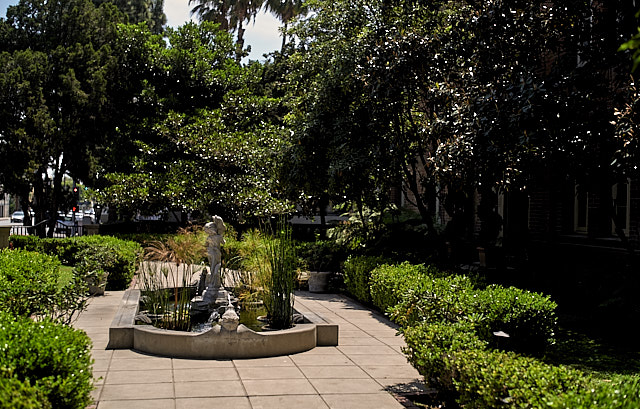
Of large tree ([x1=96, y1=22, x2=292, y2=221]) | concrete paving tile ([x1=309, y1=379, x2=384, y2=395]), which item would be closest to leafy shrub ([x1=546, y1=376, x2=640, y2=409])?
concrete paving tile ([x1=309, y1=379, x2=384, y2=395])

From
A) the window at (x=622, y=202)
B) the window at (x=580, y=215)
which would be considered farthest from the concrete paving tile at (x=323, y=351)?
the window at (x=580, y=215)

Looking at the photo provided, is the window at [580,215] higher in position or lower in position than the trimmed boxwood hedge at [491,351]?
higher

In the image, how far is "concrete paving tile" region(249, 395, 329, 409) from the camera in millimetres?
6086

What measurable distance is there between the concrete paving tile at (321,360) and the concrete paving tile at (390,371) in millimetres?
376

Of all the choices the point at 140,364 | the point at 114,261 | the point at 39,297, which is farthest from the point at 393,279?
the point at 114,261

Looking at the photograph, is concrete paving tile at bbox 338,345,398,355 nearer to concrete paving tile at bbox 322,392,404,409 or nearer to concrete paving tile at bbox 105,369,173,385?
concrete paving tile at bbox 322,392,404,409

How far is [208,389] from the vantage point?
21.5 feet

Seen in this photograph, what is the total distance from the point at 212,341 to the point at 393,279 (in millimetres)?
3817

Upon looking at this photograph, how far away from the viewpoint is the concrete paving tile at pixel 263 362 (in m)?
7.76

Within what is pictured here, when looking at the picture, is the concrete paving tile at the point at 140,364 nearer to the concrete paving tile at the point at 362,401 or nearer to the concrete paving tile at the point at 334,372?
the concrete paving tile at the point at 334,372

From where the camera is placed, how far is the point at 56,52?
2500cm

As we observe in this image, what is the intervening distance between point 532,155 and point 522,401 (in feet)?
20.0

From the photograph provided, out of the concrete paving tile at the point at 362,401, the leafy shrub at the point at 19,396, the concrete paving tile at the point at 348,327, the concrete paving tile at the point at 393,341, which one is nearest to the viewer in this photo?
the leafy shrub at the point at 19,396

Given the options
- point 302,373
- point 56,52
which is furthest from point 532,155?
point 56,52
